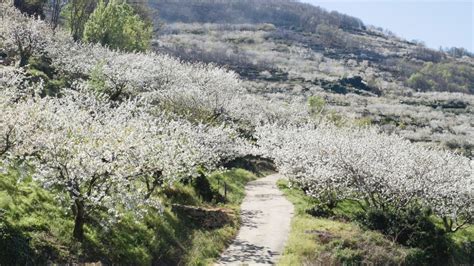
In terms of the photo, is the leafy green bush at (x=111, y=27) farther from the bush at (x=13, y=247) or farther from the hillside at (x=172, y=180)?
the bush at (x=13, y=247)

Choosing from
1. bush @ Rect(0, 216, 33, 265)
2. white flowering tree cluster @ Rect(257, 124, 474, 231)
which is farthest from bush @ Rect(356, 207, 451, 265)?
bush @ Rect(0, 216, 33, 265)

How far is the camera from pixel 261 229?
30375 millimetres

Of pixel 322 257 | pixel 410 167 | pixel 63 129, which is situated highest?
pixel 63 129

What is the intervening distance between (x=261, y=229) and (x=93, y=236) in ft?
40.6

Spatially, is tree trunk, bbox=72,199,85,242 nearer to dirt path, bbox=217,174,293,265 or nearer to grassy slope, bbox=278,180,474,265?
dirt path, bbox=217,174,293,265

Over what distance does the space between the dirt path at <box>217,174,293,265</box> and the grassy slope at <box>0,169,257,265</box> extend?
90 centimetres

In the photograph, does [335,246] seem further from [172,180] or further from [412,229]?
[172,180]

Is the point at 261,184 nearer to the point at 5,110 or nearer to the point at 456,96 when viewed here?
the point at 5,110

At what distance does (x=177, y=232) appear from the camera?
26.8 metres

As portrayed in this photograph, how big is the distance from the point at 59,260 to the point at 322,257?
1382cm

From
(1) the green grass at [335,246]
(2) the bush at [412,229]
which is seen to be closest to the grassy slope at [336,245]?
(1) the green grass at [335,246]

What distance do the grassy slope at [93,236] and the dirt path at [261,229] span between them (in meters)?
0.90

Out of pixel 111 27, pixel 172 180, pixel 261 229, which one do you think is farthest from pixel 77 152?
pixel 111 27

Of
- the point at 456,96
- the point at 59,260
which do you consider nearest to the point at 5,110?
the point at 59,260
